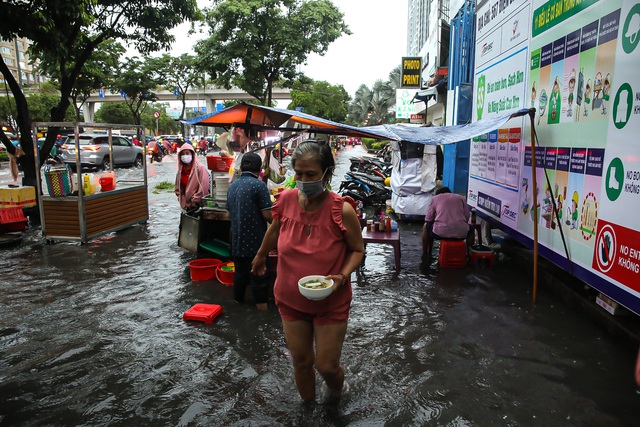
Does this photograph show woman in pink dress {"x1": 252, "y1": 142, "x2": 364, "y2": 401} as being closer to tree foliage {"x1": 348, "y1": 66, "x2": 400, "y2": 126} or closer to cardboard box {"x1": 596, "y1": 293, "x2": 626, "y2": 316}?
cardboard box {"x1": 596, "y1": 293, "x2": 626, "y2": 316}

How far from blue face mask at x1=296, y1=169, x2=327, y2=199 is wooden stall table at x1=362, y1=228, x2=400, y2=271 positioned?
3.46 meters

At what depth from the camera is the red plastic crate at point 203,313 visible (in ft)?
14.2

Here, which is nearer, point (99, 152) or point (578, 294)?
point (578, 294)

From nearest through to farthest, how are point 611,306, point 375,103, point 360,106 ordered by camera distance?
point 611,306
point 375,103
point 360,106

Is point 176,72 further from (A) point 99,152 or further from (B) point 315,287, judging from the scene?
(B) point 315,287

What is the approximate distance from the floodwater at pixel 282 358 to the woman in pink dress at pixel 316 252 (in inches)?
27.6

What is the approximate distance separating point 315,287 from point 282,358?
159 cm

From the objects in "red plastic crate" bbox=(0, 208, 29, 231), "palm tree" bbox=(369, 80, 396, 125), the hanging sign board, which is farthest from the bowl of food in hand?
"palm tree" bbox=(369, 80, 396, 125)

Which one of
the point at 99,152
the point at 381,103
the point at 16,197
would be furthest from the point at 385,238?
the point at 381,103

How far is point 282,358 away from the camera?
367 centimetres

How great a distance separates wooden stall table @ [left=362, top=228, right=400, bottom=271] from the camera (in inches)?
236

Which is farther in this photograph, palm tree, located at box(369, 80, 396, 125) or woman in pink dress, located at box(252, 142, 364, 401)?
palm tree, located at box(369, 80, 396, 125)

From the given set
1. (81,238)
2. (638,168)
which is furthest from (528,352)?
(81,238)

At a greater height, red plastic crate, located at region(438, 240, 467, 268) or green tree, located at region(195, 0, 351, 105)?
green tree, located at region(195, 0, 351, 105)
